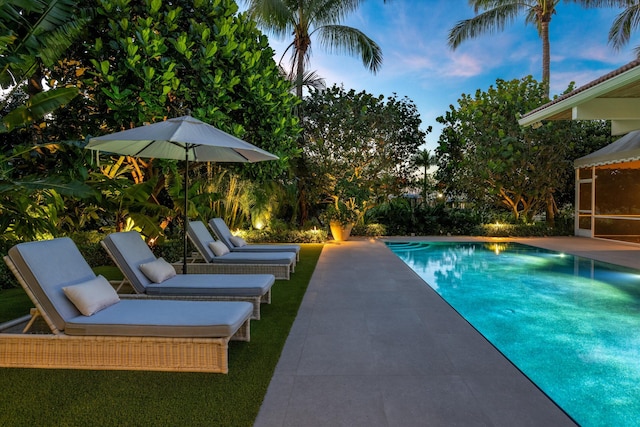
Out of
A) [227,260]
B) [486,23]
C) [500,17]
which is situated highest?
[500,17]

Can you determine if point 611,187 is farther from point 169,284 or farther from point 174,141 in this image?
point 169,284

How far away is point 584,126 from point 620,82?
33.6ft

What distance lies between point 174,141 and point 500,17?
20226 millimetres

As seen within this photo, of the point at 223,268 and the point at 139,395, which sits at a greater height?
the point at 223,268

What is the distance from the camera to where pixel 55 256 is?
147 inches

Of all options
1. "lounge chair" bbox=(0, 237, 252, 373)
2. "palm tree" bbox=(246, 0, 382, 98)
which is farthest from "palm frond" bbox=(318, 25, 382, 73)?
"lounge chair" bbox=(0, 237, 252, 373)

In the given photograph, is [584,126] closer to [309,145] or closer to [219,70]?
[309,145]

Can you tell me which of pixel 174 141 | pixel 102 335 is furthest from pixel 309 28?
pixel 102 335

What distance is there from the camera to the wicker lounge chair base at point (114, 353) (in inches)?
128

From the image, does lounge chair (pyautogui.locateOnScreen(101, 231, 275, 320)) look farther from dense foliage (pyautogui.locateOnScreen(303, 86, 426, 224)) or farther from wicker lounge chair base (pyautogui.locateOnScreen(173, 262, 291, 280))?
dense foliage (pyautogui.locateOnScreen(303, 86, 426, 224))

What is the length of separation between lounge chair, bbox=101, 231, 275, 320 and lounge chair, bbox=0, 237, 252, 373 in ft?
3.14

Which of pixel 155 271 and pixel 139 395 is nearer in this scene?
pixel 139 395

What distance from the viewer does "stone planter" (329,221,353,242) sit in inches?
549

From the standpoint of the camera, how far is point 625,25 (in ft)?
60.5
